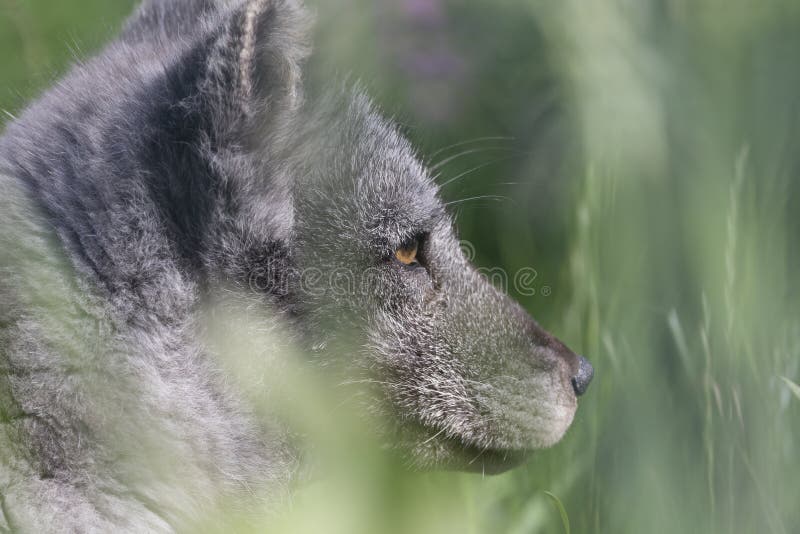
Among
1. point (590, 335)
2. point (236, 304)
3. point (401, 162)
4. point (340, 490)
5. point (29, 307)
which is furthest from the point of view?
point (590, 335)

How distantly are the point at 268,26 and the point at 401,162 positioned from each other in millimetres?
605

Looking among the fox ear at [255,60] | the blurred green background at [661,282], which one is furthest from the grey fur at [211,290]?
the blurred green background at [661,282]

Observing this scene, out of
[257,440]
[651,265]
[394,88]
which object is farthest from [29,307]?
[394,88]

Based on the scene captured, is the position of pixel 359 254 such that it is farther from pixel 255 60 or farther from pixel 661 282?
pixel 661 282

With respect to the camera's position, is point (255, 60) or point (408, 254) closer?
point (255, 60)

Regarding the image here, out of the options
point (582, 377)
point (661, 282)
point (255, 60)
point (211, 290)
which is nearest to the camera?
point (255, 60)

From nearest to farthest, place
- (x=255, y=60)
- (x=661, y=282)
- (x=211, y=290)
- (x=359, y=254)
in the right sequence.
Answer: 1. (x=255, y=60)
2. (x=211, y=290)
3. (x=359, y=254)
4. (x=661, y=282)

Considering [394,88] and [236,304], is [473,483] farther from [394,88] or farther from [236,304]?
[394,88]

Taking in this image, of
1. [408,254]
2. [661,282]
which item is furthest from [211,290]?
[661,282]

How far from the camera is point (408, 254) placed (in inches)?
98.7

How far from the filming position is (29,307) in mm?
2006

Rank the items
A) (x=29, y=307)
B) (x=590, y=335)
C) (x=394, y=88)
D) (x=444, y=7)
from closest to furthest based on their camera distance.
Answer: (x=29, y=307)
(x=590, y=335)
(x=394, y=88)
(x=444, y=7)

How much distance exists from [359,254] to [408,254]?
0.16m

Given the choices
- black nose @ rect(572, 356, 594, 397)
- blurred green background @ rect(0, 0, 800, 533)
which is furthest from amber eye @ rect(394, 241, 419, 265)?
black nose @ rect(572, 356, 594, 397)
